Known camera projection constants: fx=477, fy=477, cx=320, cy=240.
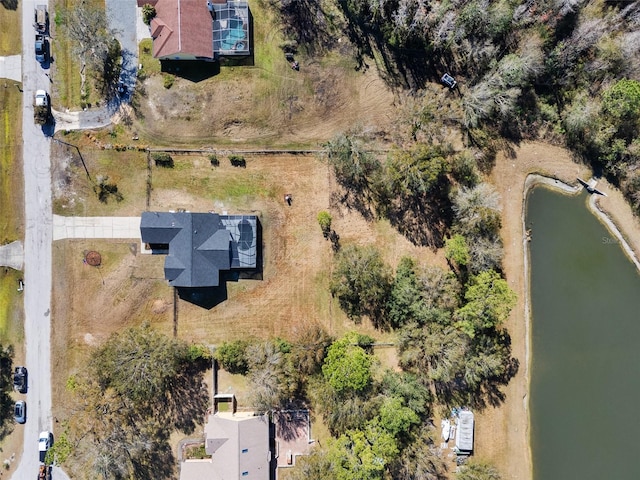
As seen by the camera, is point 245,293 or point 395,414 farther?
point 245,293

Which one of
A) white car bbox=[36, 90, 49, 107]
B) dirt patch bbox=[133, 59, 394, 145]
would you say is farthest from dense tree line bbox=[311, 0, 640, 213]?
white car bbox=[36, 90, 49, 107]

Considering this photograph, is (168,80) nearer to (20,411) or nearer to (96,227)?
(96,227)

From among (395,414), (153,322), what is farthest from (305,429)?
(153,322)

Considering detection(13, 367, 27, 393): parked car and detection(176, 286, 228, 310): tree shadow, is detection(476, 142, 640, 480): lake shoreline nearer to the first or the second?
detection(176, 286, 228, 310): tree shadow

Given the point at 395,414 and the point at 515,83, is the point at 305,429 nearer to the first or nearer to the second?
the point at 395,414

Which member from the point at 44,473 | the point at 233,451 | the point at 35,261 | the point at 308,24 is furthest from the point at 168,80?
the point at 44,473

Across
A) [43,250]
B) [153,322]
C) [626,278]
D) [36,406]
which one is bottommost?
[36,406]
